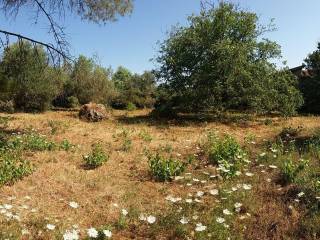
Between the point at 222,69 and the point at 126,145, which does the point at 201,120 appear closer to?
the point at 222,69

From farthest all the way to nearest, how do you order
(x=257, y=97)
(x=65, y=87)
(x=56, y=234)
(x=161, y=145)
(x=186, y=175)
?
(x=65, y=87) → (x=257, y=97) → (x=161, y=145) → (x=186, y=175) → (x=56, y=234)

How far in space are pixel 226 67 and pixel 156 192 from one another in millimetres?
14086

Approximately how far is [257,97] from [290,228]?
1617 cm

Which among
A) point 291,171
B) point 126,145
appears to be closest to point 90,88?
point 126,145

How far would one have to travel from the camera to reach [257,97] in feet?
74.7

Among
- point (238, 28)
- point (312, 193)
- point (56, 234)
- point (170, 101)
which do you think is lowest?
point (56, 234)

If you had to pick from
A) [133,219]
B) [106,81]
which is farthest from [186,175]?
[106,81]

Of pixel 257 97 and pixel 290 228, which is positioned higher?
pixel 257 97

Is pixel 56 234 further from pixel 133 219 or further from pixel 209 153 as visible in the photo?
pixel 209 153

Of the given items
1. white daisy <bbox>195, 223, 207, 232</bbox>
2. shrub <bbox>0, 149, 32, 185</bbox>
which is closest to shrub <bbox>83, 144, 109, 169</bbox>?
shrub <bbox>0, 149, 32, 185</bbox>

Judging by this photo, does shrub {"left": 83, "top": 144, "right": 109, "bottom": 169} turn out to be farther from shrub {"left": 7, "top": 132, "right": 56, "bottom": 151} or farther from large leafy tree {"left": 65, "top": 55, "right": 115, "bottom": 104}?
large leafy tree {"left": 65, "top": 55, "right": 115, "bottom": 104}

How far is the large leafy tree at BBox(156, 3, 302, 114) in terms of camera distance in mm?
22547

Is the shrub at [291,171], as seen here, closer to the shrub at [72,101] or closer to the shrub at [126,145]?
the shrub at [126,145]

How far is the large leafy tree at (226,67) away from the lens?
22547 mm
